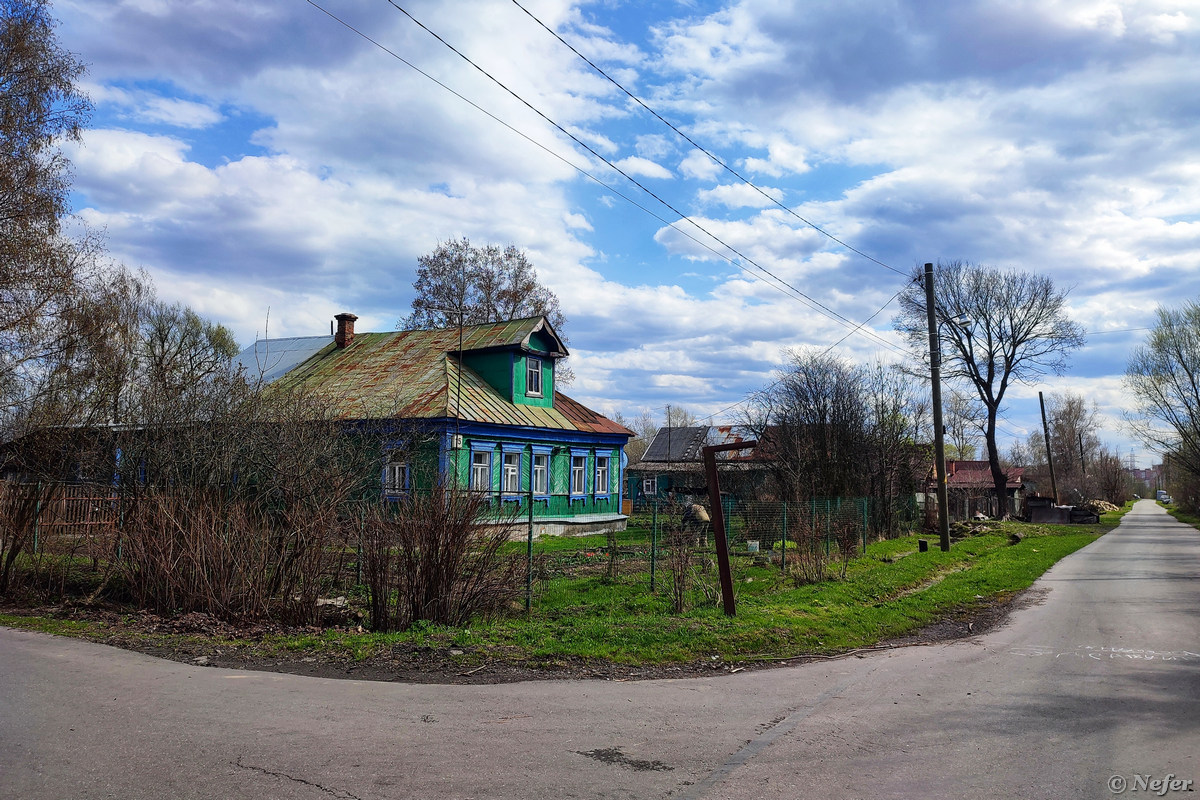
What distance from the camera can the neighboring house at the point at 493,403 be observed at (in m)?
25.0

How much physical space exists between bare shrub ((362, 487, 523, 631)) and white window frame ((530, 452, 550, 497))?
58.0 feet

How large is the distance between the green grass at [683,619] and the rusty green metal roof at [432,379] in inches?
334

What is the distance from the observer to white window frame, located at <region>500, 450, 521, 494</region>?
87.0 ft

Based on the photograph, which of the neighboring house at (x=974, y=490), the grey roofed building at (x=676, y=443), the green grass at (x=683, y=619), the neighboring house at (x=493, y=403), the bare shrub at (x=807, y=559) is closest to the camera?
the green grass at (x=683, y=619)

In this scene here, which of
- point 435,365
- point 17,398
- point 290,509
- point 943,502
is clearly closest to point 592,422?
point 435,365

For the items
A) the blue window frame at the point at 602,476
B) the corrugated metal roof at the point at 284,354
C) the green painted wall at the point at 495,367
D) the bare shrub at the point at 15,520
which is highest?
the corrugated metal roof at the point at 284,354

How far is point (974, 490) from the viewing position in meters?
62.9

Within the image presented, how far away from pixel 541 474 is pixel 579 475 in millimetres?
2374

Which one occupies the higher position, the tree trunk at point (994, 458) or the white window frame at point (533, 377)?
the white window frame at point (533, 377)

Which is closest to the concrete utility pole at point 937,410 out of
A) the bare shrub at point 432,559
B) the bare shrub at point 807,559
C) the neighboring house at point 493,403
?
the bare shrub at point 807,559

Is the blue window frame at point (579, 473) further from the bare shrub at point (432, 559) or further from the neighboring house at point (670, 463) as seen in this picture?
the bare shrub at point (432, 559)

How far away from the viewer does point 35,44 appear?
19656mm

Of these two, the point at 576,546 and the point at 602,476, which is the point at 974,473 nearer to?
the point at 602,476

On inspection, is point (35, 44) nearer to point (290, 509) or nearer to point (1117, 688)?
point (290, 509)
